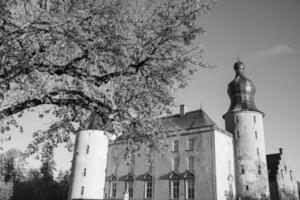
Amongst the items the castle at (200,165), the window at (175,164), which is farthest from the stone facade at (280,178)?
the window at (175,164)

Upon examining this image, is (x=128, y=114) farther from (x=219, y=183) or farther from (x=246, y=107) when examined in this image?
(x=246, y=107)

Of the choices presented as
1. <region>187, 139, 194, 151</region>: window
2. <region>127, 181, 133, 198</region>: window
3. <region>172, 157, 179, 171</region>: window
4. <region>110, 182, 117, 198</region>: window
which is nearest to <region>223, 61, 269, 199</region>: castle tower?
<region>187, 139, 194, 151</region>: window

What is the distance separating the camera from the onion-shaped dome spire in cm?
4075

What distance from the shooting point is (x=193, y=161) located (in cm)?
3678

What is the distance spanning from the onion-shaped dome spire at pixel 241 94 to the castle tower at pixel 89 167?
1904cm

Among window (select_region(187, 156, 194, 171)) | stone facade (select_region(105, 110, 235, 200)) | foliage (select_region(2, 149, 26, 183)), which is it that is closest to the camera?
→ stone facade (select_region(105, 110, 235, 200))

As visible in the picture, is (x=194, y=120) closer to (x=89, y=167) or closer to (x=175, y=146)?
(x=175, y=146)

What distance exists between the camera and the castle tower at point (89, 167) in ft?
131

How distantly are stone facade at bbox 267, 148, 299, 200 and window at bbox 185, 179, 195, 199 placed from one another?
49.5ft

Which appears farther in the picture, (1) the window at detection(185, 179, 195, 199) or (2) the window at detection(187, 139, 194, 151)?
(2) the window at detection(187, 139, 194, 151)

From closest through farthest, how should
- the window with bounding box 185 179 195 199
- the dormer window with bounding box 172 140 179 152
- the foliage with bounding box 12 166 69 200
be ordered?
1. the window with bounding box 185 179 195 199
2. the dormer window with bounding box 172 140 179 152
3. the foliage with bounding box 12 166 69 200

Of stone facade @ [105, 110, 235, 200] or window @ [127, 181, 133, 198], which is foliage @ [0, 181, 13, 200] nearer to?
stone facade @ [105, 110, 235, 200]

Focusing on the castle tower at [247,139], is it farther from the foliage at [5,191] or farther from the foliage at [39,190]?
the foliage at [5,191]

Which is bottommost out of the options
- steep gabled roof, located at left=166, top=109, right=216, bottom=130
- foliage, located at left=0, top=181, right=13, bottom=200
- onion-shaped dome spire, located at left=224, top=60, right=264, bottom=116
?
foliage, located at left=0, top=181, right=13, bottom=200
